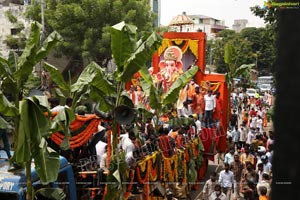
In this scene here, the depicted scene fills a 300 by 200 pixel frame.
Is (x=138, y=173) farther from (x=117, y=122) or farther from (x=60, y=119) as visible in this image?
(x=60, y=119)

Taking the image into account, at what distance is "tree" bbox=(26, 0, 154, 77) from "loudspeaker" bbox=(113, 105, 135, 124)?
1737 centimetres

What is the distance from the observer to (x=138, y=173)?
7.40 m

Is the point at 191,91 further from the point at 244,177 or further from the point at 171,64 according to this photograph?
the point at 244,177

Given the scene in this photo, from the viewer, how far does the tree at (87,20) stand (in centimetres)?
2344

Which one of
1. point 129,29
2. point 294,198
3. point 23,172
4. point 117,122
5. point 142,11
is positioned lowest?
point 23,172

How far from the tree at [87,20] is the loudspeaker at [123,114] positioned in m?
17.4

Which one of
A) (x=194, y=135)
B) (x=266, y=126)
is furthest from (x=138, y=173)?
(x=266, y=126)

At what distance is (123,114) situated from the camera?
6.11 meters

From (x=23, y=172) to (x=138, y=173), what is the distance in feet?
8.61

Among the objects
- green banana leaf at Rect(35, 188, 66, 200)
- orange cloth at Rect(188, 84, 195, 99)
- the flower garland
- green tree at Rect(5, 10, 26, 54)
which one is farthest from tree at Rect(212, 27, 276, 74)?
green banana leaf at Rect(35, 188, 66, 200)

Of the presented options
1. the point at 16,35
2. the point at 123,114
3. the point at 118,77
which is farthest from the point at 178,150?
the point at 16,35

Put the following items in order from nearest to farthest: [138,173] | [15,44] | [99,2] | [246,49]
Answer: [138,173], [99,2], [15,44], [246,49]

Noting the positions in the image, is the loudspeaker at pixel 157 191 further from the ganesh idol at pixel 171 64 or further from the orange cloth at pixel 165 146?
the ganesh idol at pixel 171 64

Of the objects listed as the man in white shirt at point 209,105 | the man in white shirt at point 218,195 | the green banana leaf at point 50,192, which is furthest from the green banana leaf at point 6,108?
the man in white shirt at point 209,105
